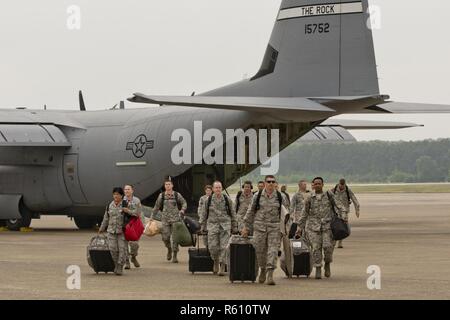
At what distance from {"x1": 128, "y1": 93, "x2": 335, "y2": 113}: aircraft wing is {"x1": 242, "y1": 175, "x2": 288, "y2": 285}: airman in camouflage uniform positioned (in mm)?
8256

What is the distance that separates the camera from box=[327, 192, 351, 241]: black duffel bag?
21.7 m

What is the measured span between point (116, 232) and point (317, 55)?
11224 mm

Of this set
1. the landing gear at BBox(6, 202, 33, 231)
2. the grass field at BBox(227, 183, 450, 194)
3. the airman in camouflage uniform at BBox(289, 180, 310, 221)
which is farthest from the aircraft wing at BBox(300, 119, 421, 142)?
the grass field at BBox(227, 183, 450, 194)

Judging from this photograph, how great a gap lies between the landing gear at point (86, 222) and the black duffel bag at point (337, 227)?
19.2 meters

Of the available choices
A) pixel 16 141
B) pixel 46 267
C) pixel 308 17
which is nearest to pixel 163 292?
pixel 46 267

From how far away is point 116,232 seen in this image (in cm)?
2291

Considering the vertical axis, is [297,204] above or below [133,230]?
above

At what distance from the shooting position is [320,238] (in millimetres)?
22047

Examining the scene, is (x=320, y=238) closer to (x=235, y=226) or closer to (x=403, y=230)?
(x=235, y=226)

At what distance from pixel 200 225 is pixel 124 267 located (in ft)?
7.83

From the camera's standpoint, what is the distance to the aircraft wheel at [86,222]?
4019cm

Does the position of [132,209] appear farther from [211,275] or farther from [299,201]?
[299,201]

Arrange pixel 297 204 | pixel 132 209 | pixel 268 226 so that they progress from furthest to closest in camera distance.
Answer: pixel 297 204, pixel 132 209, pixel 268 226

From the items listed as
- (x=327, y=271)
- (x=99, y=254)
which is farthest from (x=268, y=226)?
(x=99, y=254)
